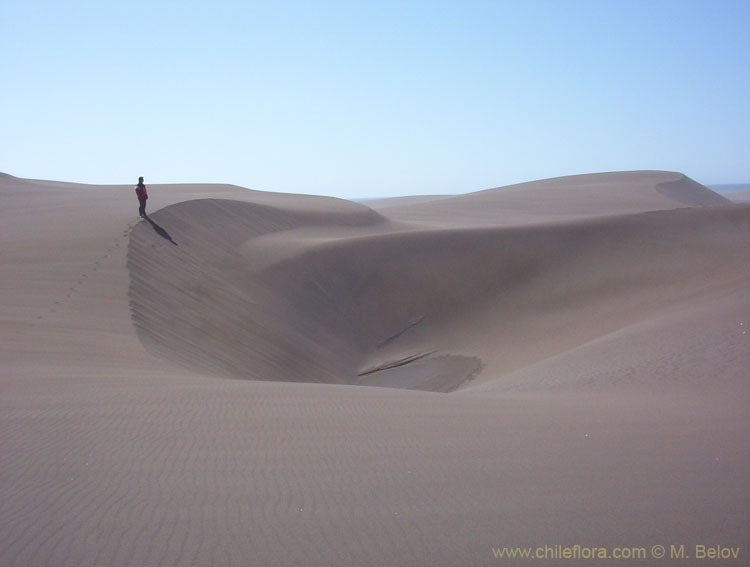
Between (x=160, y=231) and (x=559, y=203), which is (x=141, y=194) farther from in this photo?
(x=559, y=203)

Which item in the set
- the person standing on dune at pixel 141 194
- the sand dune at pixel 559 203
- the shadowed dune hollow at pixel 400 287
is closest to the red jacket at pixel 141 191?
the person standing on dune at pixel 141 194

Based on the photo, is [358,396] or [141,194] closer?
[358,396]

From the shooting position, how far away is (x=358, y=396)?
24.8 ft

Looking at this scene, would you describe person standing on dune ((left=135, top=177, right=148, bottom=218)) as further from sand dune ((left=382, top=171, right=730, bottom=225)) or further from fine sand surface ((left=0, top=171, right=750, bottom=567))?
sand dune ((left=382, top=171, right=730, bottom=225))

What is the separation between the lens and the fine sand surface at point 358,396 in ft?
12.3

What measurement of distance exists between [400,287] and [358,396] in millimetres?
12601

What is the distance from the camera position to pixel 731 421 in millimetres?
5934

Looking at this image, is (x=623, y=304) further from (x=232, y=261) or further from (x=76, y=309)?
(x=76, y=309)

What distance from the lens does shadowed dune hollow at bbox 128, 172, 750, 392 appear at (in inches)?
553

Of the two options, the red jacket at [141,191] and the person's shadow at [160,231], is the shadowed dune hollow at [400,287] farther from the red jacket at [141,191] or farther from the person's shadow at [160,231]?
the red jacket at [141,191]

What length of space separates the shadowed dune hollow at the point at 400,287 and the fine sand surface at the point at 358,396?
0.09 m

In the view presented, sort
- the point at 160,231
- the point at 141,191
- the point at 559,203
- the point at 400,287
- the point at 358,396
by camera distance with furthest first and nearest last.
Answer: the point at 559,203 < the point at 400,287 < the point at 160,231 < the point at 141,191 < the point at 358,396

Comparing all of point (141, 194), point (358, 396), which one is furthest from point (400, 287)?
point (358, 396)

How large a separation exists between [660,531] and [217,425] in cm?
358
